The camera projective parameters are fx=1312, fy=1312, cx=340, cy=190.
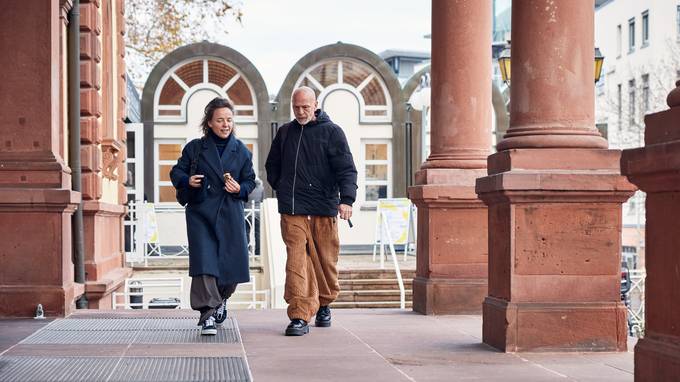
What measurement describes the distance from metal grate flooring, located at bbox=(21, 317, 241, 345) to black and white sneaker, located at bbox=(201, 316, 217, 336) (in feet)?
0.13

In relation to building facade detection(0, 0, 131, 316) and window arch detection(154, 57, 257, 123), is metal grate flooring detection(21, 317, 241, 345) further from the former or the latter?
window arch detection(154, 57, 257, 123)

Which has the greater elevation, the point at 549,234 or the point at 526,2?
the point at 526,2

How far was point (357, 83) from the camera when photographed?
98.3 ft

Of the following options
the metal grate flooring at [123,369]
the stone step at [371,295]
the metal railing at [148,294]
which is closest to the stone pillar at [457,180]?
the metal grate flooring at [123,369]

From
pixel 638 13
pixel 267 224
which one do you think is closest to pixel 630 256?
pixel 638 13

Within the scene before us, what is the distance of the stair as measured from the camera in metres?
18.8

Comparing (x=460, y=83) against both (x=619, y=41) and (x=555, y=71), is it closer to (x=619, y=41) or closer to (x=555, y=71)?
(x=555, y=71)

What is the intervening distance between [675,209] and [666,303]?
0.47m

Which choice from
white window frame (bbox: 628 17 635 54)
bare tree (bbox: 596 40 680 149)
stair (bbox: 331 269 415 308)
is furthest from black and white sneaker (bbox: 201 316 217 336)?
white window frame (bbox: 628 17 635 54)

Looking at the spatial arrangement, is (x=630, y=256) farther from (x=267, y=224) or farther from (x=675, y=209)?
(x=675, y=209)

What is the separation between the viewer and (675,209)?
5844 millimetres

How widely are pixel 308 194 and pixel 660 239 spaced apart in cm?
431

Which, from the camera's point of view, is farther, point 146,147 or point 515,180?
point 146,147

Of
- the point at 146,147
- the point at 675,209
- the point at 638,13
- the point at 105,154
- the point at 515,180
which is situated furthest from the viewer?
the point at 638,13
